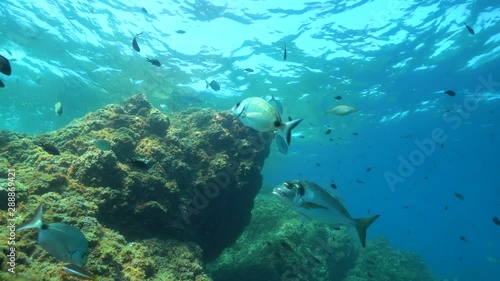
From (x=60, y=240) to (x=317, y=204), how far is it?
3090mm

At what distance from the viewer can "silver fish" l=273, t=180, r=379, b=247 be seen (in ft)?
12.5

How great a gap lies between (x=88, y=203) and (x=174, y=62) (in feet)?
53.5

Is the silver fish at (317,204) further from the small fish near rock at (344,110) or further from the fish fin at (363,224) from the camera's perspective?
the small fish near rock at (344,110)

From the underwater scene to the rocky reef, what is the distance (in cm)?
8

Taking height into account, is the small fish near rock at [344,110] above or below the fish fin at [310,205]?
above

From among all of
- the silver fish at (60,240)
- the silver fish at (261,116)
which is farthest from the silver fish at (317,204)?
the silver fish at (60,240)

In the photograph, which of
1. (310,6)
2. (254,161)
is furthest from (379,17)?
(254,161)

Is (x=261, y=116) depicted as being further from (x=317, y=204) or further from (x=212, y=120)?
(x=212, y=120)

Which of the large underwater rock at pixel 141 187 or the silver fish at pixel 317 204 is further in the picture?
the large underwater rock at pixel 141 187

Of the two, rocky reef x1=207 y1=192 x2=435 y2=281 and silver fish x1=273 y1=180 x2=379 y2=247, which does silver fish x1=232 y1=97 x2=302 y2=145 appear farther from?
rocky reef x1=207 y1=192 x2=435 y2=281

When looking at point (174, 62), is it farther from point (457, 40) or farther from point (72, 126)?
point (457, 40)

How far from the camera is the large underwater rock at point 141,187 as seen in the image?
489 centimetres

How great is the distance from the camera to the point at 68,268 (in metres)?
3.02

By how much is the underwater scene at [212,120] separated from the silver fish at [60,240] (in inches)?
0.7
